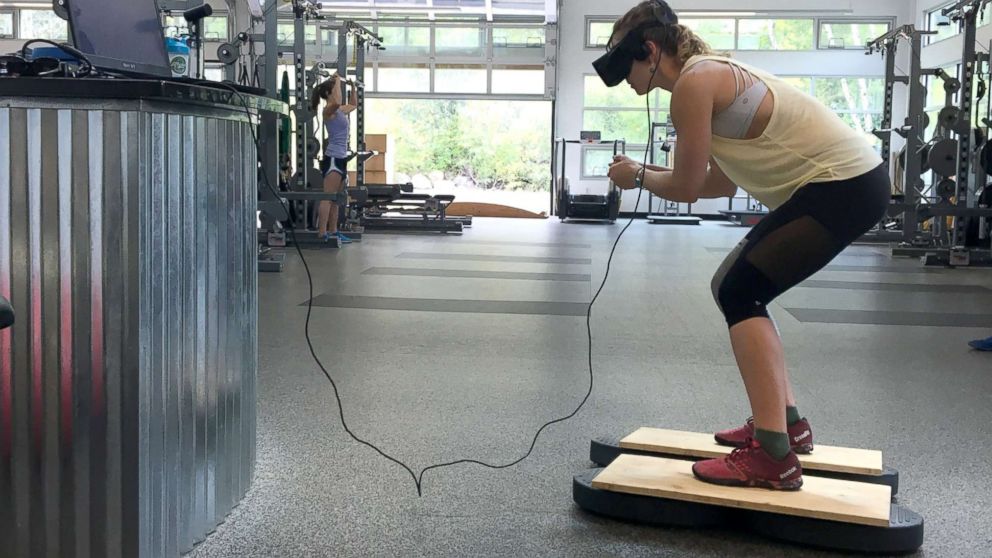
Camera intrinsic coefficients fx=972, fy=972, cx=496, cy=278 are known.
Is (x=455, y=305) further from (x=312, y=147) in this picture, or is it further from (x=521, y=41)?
(x=521, y=41)

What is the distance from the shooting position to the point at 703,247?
966 cm

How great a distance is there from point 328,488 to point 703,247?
787 centimetres

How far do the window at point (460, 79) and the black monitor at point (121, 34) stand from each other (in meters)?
14.1

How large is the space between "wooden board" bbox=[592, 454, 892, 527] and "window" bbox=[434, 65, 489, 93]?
47.7 ft

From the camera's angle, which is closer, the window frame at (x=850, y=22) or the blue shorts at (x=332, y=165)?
the blue shorts at (x=332, y=165)

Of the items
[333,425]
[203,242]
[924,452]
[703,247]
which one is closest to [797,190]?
[924,452]

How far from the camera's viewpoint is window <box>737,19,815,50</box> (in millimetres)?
15766

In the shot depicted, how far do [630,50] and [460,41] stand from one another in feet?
48.1

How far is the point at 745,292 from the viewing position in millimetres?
2053

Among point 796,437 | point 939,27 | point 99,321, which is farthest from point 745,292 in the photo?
point 939,27

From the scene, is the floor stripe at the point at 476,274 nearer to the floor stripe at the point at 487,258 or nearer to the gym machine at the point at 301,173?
the floor stripe at the point at 487,258

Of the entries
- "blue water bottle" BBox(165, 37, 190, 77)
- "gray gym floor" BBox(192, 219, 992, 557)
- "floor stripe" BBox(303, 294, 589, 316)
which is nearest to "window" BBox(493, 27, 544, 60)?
"gray gym floor" BBox(192, 219, 992, 557)

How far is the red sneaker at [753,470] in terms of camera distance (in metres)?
2.08

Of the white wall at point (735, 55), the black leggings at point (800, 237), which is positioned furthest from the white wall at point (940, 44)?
the black leggings at point (800, 237)
